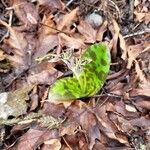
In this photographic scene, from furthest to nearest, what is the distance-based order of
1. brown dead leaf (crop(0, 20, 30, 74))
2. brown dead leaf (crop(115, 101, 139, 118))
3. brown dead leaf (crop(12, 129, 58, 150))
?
brown dead leaf (crop(0, 20, 30, 74))
brown dead leaf (crop(115, 101, 139, 118))
brown dead leaf (crop(12, 129, 58, 150))

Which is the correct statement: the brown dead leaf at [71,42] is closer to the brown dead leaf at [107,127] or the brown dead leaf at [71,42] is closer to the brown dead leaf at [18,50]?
the brown dead leaf at [18,50]

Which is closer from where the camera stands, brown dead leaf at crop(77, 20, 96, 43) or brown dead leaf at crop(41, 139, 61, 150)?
brown dead leaf at crop(41, 139, 61, 150)

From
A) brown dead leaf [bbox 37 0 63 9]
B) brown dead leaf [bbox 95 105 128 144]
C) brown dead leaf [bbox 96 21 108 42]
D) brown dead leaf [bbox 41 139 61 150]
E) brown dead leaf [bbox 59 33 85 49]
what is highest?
brown dead leaf [bbox 37 0 63 9]

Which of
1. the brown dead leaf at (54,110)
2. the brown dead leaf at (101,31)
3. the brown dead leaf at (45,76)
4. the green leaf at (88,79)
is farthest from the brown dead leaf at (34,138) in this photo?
the brown dead leaf at (101,31)

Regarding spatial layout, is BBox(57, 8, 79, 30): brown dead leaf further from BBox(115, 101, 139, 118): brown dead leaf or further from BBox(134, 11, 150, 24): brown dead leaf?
BBox(115, 101, 139, 118): brown dead leaf

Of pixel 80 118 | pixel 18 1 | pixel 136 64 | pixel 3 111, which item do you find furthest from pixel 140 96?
pixel 18 1

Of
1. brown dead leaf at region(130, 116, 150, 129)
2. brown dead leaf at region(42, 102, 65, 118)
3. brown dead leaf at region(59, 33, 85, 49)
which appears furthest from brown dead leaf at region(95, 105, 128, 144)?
brown dead leaf at region(59, 33, 85, 49)

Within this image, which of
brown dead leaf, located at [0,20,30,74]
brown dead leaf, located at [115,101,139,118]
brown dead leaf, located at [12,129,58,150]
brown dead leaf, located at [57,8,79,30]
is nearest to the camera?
brown dead leaf, located at [12,129,58,150]
